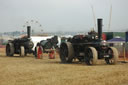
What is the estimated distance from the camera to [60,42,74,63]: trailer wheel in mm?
18203

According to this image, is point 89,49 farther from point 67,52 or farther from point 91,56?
point 67,52

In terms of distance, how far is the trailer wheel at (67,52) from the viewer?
18.2m

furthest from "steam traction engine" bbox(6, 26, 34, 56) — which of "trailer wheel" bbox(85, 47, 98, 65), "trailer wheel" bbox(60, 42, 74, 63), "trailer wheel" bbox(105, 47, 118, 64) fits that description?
"trailer wheel" bbox(105, 47, 118, 64)

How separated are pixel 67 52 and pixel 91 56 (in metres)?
2.67

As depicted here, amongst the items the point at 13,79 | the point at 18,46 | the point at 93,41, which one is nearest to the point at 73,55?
the point at 93,41

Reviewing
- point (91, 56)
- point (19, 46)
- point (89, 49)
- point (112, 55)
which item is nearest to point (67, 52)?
point (89, 49)

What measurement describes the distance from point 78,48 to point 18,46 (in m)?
11.6

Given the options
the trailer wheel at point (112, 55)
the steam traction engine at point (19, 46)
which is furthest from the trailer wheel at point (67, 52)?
the steam traction engine at point (19, 46)

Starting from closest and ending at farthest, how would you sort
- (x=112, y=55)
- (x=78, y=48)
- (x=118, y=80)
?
(x=118, y=80)
(x=112, y=55)
(x=78, y=48)

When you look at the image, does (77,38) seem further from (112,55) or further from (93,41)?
(112,55)

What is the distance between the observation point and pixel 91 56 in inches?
640

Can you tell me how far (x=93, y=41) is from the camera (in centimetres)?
1722

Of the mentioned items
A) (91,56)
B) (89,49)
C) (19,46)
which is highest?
(89,49)

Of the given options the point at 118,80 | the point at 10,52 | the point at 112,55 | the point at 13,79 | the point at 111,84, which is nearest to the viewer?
the point at 111,84
